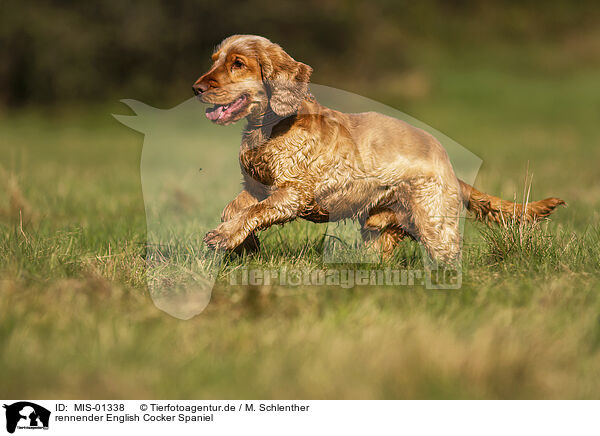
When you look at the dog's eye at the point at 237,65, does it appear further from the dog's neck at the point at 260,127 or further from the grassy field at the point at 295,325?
the grassy field at the point at 295,325

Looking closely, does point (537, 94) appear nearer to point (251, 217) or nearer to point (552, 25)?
point (552, 25)

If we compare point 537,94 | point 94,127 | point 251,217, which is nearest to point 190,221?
point 251,217

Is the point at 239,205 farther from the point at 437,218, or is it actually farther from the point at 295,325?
the point at 437,218

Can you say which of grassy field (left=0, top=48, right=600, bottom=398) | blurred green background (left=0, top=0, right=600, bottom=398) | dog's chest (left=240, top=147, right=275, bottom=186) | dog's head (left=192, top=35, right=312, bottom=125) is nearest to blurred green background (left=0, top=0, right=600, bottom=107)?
blurred green background (left=0, top=0, right=600, bottom=398)

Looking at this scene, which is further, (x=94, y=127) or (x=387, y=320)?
(x=94, y=127)

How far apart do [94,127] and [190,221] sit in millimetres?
10925

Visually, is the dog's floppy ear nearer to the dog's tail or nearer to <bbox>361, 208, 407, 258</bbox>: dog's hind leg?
<bbox>361, 208, 407, 258</bbox>: dog's hind leg

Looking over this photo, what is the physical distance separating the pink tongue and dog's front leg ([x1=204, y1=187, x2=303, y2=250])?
1.56ft

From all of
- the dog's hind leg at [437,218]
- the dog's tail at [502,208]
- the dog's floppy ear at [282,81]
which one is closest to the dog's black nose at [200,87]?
the dog's floppy ear at [282,81]

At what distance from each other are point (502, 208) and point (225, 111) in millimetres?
1716

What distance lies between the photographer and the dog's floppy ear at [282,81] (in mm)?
2943

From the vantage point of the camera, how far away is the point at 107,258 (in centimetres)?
333

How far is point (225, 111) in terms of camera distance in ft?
9.42
